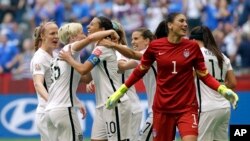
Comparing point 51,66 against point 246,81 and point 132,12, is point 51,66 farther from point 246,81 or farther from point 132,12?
point 132,12

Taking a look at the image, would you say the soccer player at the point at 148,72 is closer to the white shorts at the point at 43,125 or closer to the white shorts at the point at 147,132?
the white shorts at the point at 147,132

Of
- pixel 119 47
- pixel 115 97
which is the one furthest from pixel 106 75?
pixel 115 97

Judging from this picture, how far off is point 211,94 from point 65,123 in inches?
98.6

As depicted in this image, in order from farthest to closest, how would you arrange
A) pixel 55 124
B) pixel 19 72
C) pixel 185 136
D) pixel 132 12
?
pixel 132 12, pixel 19 72, pixel 55 124, pixel 185 136

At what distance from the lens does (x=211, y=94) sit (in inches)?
588

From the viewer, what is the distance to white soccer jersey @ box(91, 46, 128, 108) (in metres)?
13.8

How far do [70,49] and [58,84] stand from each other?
53 cm

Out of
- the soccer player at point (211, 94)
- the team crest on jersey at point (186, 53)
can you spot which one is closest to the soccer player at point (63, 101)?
the team crest on jersey at point (186, 53)

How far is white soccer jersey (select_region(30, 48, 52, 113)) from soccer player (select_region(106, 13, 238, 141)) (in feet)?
5.35

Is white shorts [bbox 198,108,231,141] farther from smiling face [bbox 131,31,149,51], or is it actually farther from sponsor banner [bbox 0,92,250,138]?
sponsor banner [bbox 0,92,250,138]

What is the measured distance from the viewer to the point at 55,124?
13664 millimetres

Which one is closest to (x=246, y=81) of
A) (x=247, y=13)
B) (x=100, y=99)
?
(x=247, y=13)

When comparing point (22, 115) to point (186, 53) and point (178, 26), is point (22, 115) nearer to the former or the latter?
point (178, 26)

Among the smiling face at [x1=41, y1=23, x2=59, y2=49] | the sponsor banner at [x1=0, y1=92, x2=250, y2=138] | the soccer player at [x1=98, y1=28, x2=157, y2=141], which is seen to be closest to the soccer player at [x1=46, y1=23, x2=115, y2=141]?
the smiling face at [x1=41, y1=23, x2=59, y2=49]
